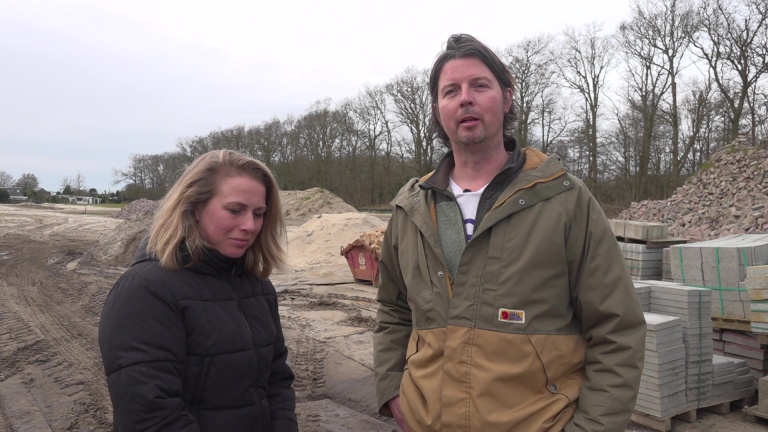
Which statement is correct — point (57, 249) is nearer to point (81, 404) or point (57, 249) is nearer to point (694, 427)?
point (81, 404)

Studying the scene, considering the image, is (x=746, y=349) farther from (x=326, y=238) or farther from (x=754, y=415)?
(x=326, y=238)

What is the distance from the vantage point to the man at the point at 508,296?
6.22 feet

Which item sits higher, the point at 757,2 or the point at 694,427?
the point at 757,2

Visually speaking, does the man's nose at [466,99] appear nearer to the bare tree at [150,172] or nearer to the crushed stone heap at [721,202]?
the crushed stone heap at [721,202]

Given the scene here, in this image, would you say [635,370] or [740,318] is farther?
[740,318]

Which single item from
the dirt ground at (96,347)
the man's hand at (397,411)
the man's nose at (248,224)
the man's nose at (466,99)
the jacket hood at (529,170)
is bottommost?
the dirt ground at (96,347)

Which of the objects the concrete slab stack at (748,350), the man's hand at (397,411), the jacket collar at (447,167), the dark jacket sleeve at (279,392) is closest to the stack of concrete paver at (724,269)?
the concrete slab stack at (748,350)

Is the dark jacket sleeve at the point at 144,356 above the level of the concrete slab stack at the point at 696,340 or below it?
above

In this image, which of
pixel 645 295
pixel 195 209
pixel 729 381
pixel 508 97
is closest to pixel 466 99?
pixel 508 97

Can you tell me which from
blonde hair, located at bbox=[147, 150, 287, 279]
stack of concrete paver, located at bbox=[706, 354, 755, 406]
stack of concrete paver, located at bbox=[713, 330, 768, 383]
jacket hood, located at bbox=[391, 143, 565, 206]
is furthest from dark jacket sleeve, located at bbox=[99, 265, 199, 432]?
stack of concrete paver, located at bbox=[713, 330, 768, 383]

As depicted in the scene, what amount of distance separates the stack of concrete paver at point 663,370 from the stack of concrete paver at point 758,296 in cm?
94

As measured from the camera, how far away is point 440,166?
2410mm

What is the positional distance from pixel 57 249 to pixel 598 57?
32213 millimetres

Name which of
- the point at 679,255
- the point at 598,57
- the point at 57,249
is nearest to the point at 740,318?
the point at 679,255
